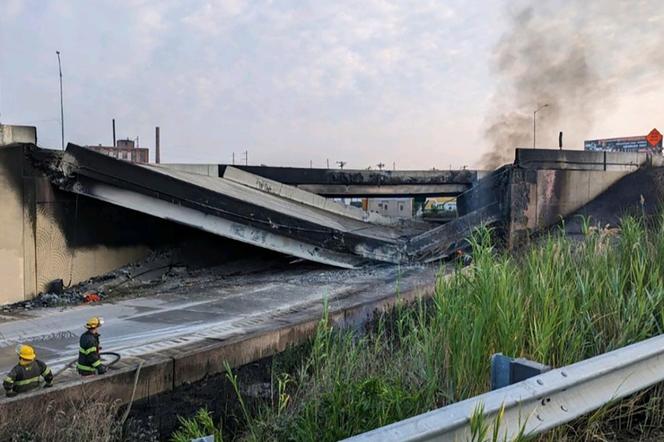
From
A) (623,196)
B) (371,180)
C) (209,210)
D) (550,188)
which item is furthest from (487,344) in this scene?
(371,180)

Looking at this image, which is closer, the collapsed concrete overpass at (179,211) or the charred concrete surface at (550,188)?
the collapsed concrete overpass at (179,211)

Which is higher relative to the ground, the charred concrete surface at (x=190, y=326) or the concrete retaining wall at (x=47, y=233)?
the concrete retaining wall at (x=47, y=233)

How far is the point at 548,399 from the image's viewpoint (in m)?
2.21

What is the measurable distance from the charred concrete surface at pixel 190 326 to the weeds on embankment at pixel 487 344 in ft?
2.71

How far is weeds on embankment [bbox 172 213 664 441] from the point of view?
106 inches

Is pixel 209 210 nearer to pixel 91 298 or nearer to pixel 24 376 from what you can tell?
pixel 91 298

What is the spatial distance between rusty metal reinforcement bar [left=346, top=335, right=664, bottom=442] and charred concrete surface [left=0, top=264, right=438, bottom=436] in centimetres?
183

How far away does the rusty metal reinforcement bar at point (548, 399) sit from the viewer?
1.79 metres

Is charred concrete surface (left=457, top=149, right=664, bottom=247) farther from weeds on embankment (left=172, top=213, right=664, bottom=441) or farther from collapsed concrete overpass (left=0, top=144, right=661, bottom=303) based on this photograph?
weeds on embankment (left=172, top=213, right=664, bottom=441)

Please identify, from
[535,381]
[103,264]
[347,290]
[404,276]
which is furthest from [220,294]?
[535,381]

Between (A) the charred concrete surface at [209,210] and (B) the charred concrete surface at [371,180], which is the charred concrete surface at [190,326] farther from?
A: (B) the charred concrete surface at [371,180]

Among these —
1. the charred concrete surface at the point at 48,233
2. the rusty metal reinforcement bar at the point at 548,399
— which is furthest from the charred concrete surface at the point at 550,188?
the rusty metal reinforcement bar at the point at 548,399

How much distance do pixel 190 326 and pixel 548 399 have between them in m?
5.82

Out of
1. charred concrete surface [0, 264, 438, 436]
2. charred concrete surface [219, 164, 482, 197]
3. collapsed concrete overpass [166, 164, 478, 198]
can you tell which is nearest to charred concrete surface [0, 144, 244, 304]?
charred concrete surface [0, 264, 438, 436]
